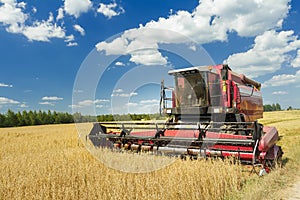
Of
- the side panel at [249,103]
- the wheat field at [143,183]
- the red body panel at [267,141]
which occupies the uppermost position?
the side panel at [249,103]

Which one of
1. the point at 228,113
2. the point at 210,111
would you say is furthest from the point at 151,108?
the point at 228,113

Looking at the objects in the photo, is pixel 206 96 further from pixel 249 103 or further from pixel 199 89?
pixel 249 103

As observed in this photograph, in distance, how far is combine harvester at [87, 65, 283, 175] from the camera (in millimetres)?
4812

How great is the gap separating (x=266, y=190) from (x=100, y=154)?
3668 mm

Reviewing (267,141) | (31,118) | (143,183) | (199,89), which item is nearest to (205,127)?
(267,141)

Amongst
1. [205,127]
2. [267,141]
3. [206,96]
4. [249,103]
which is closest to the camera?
[267,141]

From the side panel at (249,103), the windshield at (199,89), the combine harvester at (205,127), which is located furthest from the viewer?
the side panel at (249,103)

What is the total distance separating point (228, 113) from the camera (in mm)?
7398

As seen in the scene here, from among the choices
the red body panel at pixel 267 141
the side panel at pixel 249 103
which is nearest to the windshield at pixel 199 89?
the side panel at pixel 249 103

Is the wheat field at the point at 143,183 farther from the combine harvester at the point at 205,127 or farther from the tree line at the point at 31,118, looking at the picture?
the tree line at the point at 31,118

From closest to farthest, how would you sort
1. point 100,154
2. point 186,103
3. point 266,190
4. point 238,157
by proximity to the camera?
point 266,190
point 238,157
point 100,154
point 186,103

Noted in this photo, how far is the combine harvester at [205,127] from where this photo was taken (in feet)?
15.8

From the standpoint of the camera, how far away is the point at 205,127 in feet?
18.8

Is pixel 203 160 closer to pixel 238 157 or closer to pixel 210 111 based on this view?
pixel 238 157
